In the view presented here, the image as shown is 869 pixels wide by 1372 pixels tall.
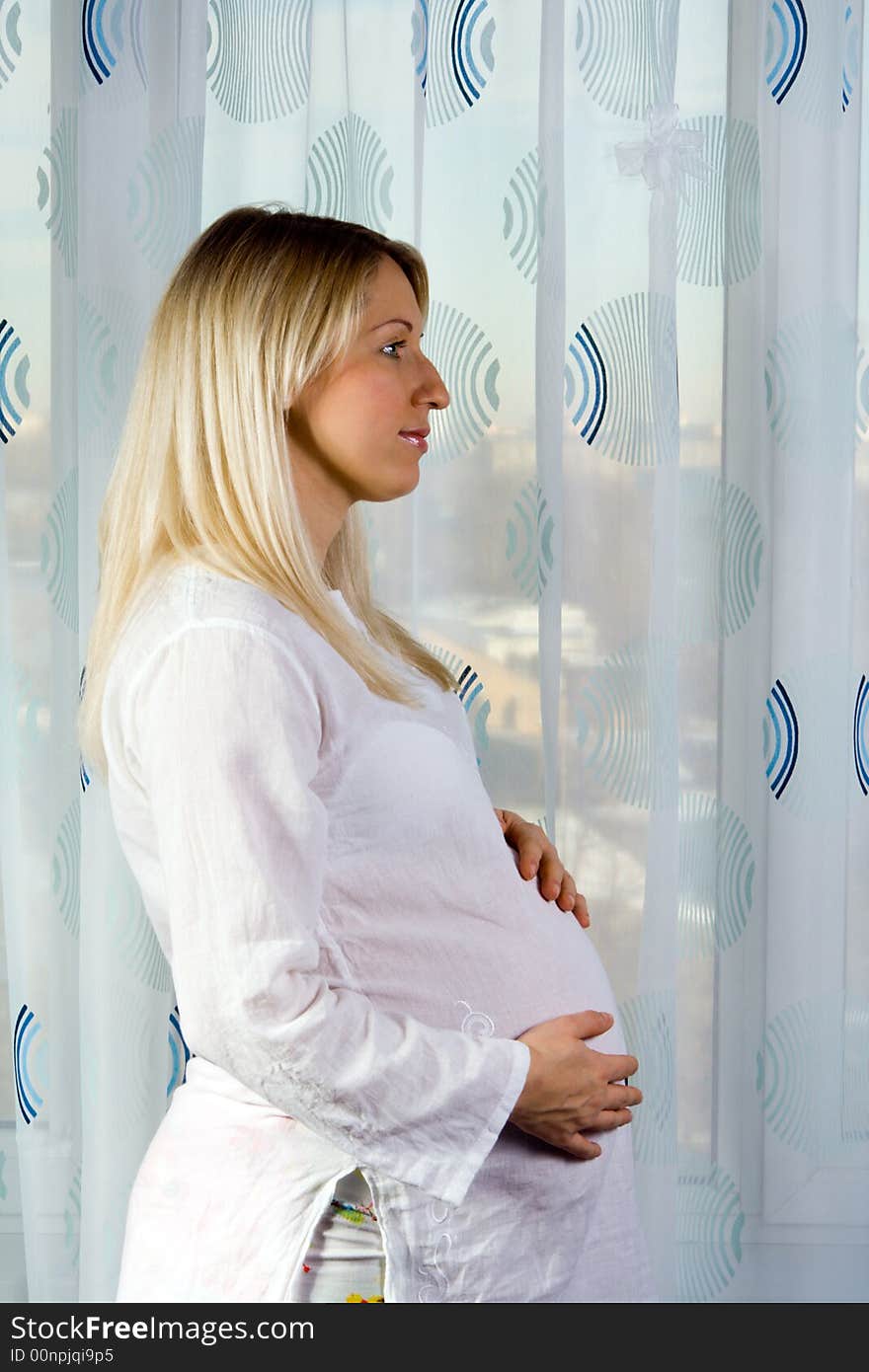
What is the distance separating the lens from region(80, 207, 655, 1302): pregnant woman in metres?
0.78

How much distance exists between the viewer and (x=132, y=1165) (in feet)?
4.52

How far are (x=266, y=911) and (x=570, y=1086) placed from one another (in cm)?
28

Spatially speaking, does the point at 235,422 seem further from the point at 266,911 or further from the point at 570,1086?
the point at 570,1086

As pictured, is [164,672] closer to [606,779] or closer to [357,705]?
[357,705]

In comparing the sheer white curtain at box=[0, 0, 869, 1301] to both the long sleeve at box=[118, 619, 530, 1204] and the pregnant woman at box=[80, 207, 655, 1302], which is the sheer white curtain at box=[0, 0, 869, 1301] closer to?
the pregnant woman at box=[80, 207, 655, 1302]

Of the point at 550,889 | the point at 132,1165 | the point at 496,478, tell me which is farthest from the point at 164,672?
the point at 132,1165

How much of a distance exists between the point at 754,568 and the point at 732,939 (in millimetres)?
426

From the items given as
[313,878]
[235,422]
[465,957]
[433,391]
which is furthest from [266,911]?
[433,391]

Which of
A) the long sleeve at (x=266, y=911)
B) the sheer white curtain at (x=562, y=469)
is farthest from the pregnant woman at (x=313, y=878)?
the sheer white curtain at (x=562, y=469)

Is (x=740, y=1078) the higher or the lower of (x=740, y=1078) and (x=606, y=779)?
the lower

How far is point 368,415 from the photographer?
972 mm

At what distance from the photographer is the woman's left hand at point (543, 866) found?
108 cm

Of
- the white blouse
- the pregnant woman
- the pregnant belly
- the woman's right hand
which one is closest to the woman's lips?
the pregnant woman

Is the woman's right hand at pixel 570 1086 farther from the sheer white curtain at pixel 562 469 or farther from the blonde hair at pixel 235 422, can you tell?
the sheer white curtain at pixel 562 469
